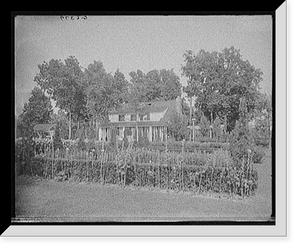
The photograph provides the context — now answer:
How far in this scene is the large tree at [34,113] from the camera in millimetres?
5910

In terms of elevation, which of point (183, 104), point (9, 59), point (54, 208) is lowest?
point (54, 208)

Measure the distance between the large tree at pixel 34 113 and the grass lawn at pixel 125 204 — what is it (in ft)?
1.90

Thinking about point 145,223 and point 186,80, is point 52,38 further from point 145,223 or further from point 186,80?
point 145,223

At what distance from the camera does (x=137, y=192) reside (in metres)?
5.92

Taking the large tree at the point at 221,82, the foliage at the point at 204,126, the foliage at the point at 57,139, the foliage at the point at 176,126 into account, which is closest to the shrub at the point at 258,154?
the large tree at the point at 221,82

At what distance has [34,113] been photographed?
5.93 metres

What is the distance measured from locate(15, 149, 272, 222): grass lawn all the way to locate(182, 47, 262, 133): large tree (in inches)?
28.2

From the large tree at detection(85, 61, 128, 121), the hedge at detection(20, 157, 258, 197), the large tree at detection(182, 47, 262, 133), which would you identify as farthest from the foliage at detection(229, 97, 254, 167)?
the large tree at detection(85, 61, 128, 121)

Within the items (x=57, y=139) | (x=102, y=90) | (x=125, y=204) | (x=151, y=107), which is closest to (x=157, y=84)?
(x=151, y=107)

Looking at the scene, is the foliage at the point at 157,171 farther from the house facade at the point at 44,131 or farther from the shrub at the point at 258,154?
the house facade at the point at 44,131

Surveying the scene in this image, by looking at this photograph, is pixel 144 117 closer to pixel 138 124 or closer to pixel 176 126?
pixel 138 124

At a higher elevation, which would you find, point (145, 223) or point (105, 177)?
point (105, 177)

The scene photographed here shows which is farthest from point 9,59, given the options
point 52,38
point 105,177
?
point 105,177
